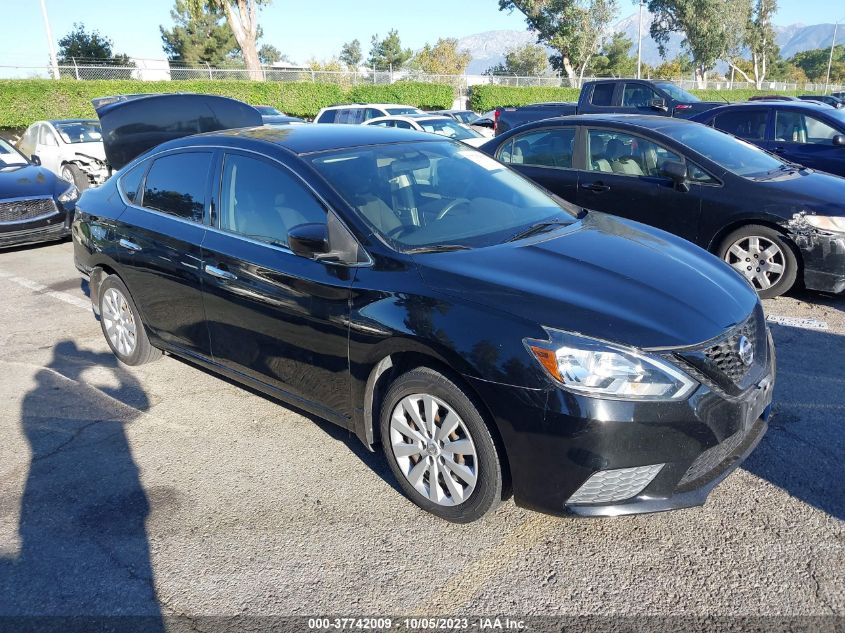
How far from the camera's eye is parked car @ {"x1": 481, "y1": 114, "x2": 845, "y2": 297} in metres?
5.88

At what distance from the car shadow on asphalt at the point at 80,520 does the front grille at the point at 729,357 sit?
7.79 ft

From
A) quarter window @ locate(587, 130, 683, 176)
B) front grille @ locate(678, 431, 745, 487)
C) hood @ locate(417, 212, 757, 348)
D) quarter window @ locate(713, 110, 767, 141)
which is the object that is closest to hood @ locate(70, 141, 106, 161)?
quarter window @ locate(587, 130, 683, 176)

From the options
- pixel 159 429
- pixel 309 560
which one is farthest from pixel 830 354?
pixel 159 429

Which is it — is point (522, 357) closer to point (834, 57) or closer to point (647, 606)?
point (647, 606)

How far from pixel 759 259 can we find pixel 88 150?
12.4 metres

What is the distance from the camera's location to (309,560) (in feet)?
9.80

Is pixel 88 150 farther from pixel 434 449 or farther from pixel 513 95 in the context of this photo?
pixel 513 95

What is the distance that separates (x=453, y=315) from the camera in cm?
295

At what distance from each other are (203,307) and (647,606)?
283cm

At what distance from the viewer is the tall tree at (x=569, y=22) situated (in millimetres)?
49406

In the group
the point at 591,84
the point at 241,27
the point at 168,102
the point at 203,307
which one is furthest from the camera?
the point at 241,27

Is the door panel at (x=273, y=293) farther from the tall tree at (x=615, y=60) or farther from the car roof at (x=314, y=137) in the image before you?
the tall tree at (x=615, y=60)

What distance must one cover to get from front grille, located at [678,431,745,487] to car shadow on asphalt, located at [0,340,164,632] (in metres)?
2.11

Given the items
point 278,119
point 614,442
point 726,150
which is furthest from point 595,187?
point 278,119
